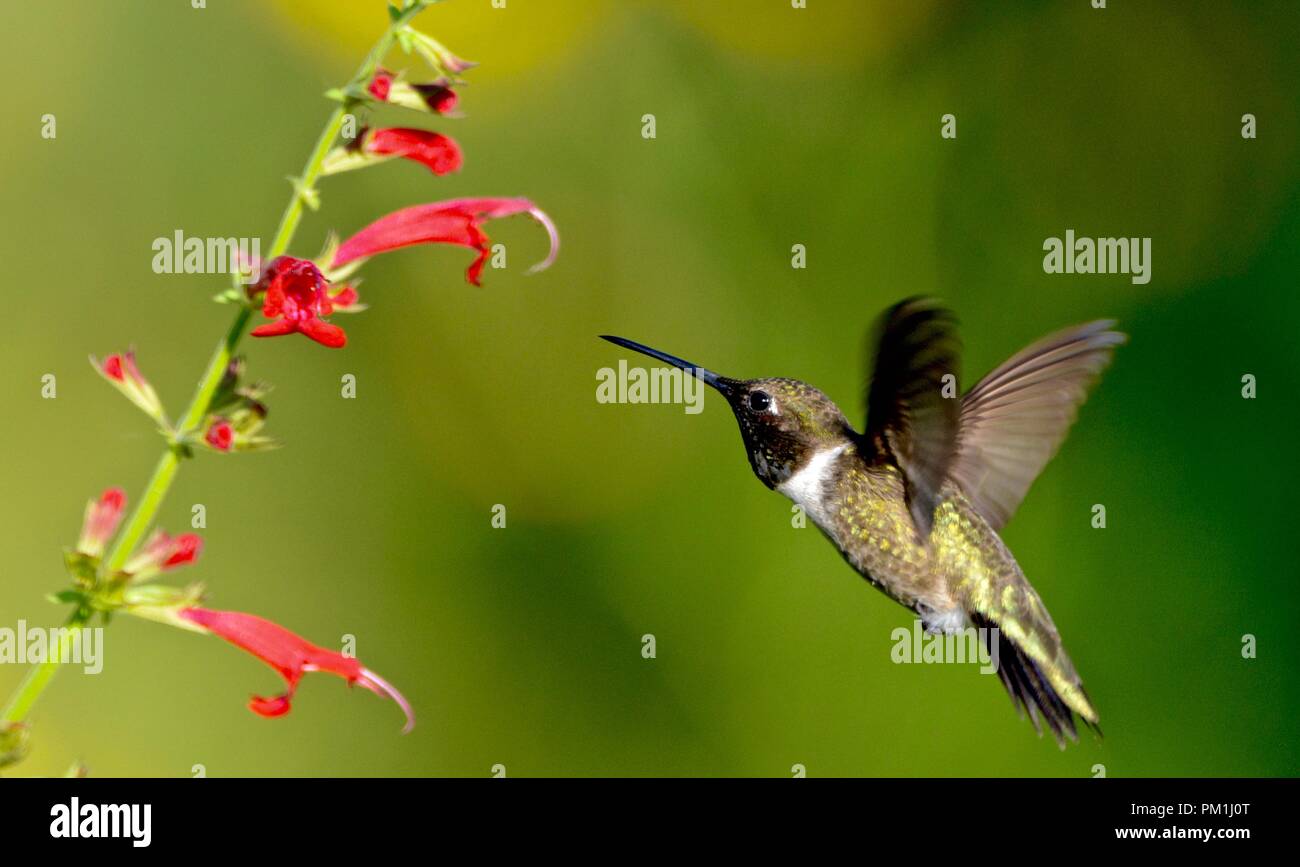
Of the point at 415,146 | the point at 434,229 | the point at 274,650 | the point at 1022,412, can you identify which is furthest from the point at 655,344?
the point at 274,650

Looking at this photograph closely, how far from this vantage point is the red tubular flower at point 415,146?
144 centimetres

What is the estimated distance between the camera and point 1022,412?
2.35 metres

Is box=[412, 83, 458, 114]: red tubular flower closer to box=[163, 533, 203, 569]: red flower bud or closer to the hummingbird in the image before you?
box=[163, 533, 203, 569]: red flower bud

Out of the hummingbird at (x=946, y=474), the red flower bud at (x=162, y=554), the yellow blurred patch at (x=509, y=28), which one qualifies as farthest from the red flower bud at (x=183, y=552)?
the yellow blurred patch at (x=509, y=28)

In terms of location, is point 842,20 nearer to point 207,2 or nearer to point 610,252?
point 610,252

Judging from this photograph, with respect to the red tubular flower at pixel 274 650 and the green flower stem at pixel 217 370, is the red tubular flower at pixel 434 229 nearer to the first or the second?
the green flower stem at pixel 217 370

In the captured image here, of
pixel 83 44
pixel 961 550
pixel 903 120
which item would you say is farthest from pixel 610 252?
pixel 961 550

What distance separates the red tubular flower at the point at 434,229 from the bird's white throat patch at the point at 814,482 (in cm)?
75

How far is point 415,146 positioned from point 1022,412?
1325mm

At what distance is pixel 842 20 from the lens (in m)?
4.03

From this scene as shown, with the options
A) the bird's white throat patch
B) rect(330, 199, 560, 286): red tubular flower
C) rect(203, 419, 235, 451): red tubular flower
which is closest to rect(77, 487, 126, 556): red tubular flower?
rect(203, 419, 235, 451): red tubular flower

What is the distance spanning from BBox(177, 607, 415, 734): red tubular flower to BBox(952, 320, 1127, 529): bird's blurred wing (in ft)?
4.09

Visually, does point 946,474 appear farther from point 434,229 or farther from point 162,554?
point 162,554

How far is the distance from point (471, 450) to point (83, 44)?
156 cm
